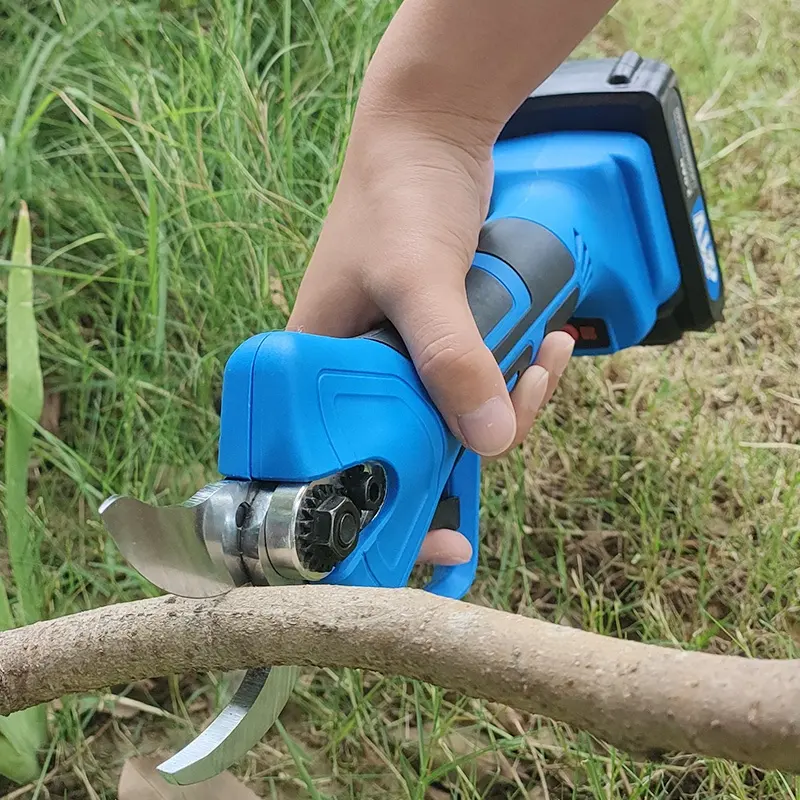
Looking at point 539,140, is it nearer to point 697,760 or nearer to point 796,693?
point 697,760

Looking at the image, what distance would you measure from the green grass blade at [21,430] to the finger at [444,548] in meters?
0.36

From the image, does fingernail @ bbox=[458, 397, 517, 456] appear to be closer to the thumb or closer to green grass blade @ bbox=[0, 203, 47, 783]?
the thumb

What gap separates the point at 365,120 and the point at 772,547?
56 cm

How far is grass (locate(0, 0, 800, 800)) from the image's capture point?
774 millimetres

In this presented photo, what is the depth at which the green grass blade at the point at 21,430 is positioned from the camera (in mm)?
771

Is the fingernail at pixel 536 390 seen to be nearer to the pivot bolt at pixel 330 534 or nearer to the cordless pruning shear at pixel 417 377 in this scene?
the cordless pruning shear at pixel 417 377

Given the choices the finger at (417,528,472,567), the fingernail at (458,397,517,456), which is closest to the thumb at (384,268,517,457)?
the fingernail at (458,397,517,456)

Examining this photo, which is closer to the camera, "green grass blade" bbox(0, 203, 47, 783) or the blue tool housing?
the blue tool housing

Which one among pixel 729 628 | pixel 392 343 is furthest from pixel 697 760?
pixel 392 343

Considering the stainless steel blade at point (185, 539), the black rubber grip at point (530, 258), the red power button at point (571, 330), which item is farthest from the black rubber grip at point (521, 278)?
the stainless steel blade at point (185, 539)

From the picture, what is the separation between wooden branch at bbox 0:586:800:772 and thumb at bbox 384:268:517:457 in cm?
25

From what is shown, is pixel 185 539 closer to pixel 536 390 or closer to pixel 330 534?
pixel 330 534

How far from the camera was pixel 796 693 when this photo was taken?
247mm

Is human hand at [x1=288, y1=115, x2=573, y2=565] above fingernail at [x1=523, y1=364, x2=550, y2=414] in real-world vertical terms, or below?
above
